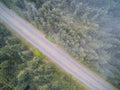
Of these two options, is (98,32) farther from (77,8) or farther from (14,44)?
(14,44)

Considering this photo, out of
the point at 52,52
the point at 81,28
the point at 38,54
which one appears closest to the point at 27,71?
the point at 38,54

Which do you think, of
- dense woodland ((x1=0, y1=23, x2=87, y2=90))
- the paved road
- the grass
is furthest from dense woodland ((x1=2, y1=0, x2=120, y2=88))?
dense woodland ((x1=0, y1=23, x2=87, y2=90))

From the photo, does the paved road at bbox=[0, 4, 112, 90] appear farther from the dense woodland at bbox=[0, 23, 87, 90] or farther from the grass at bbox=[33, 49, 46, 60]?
the dense woodland at bbox=[0, 23, 87, 90]

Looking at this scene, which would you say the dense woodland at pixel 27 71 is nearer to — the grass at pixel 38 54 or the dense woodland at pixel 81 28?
the grass at pixel 38 54

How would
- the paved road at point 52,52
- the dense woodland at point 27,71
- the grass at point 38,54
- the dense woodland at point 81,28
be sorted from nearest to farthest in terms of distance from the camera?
the dense woodland at point 27,71, the paved road at point 52,52, the grass at point 38,54, the dense woodland at point 81,28

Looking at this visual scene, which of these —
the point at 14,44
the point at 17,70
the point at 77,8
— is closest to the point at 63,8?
the point at 77,8

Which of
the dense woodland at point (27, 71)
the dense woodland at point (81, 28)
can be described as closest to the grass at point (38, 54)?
the dense woodland at point (27, 71)
